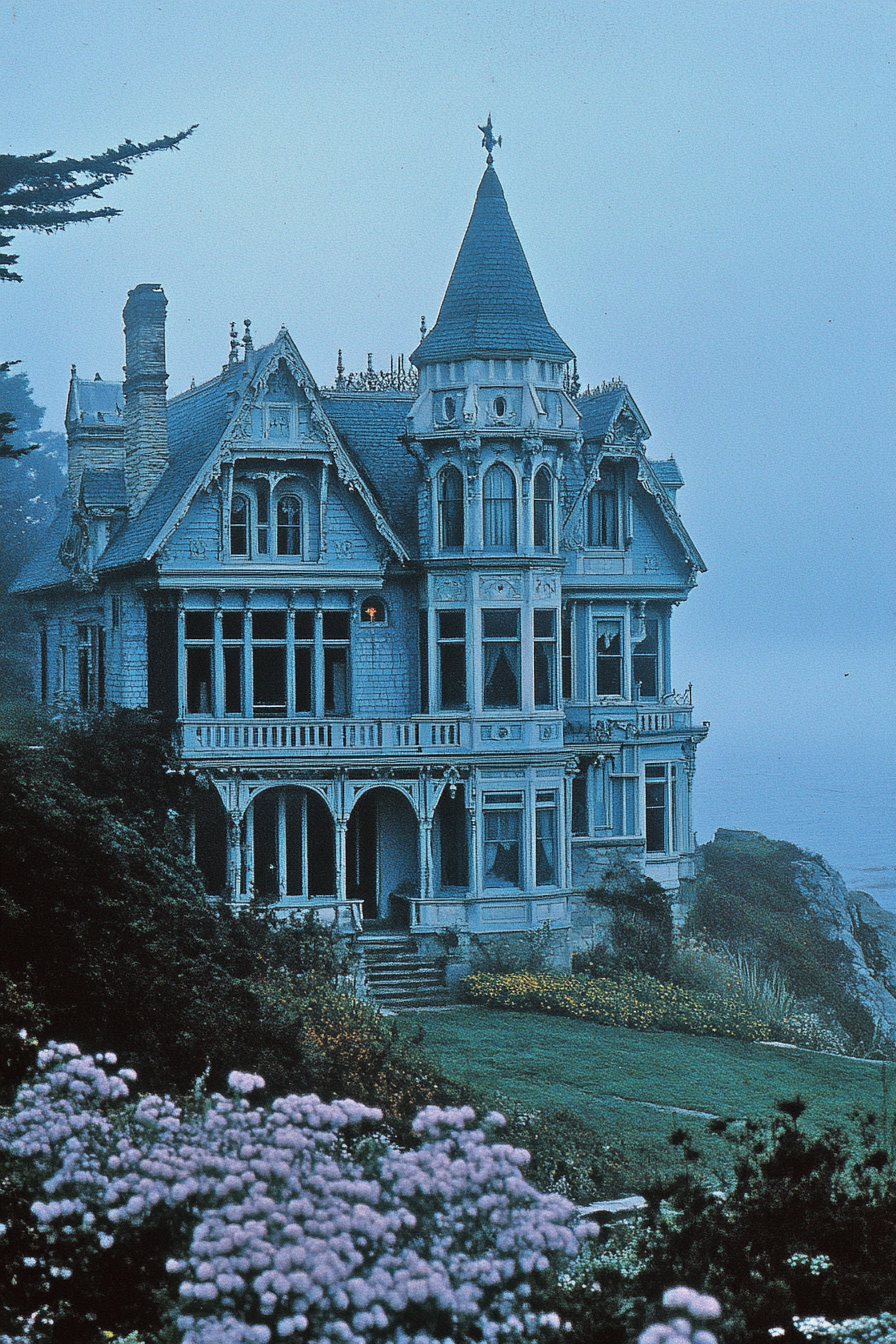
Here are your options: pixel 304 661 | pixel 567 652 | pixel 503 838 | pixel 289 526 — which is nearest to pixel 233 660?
pixel 304 661

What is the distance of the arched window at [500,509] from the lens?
108 feet

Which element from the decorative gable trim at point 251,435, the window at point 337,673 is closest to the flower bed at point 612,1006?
the window at point 337,673

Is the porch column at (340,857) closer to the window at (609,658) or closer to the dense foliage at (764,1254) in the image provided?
the window at (609,658)

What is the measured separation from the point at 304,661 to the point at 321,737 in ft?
7.61

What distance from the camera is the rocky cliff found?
139 feet

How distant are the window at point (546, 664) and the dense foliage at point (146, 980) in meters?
10.5

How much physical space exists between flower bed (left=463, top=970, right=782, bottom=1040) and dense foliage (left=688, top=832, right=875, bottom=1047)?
8.50 meters

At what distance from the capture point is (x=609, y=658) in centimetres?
3728

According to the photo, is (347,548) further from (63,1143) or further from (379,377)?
(63,1143)

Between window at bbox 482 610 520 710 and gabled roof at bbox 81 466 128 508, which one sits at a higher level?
gabled roof at bbox 81 466 128 508

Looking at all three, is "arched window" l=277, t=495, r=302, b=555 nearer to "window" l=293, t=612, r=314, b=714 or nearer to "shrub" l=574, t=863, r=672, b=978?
"window" l=293, t=612, r=314, b=714

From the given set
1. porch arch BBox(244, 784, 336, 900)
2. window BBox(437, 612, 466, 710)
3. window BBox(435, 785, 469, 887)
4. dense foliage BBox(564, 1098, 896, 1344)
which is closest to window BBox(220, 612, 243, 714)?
porch arch BBox(244, 784, 336, 900)

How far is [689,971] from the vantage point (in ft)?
112

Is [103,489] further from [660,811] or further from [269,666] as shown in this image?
[660,811]
